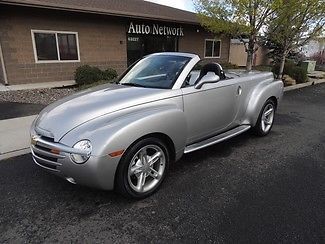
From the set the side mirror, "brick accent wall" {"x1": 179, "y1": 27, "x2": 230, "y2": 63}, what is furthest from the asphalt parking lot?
"brick accent wall" {"x1": 179, "y1": 27, "x2": 230, "y2": 63}

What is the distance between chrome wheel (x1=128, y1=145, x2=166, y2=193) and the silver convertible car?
0.01 metres

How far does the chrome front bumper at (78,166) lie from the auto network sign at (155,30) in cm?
1126

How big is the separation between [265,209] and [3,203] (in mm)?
2867

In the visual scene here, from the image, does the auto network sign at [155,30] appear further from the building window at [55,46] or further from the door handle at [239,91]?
the door handle at [239,91]

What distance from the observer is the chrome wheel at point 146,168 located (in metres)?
3.06

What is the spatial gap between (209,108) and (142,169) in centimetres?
138

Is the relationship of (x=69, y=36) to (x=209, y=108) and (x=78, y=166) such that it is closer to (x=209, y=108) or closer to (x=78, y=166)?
(x=209, y=108)

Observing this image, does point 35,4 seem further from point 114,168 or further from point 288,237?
point 288,237

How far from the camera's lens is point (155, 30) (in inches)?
552

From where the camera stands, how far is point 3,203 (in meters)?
3.10

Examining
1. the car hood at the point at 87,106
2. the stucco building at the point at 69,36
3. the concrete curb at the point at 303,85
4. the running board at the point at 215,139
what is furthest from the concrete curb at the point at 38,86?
the concrete curb at the point at 303,85

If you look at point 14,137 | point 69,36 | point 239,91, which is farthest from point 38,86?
point 239,91

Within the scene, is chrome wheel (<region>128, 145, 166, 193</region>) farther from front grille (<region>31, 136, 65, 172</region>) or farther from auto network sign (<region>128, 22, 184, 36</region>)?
auto network sign (<region>128, 22, 184, 36</region>)

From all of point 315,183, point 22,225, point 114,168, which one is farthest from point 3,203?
point 315,183
